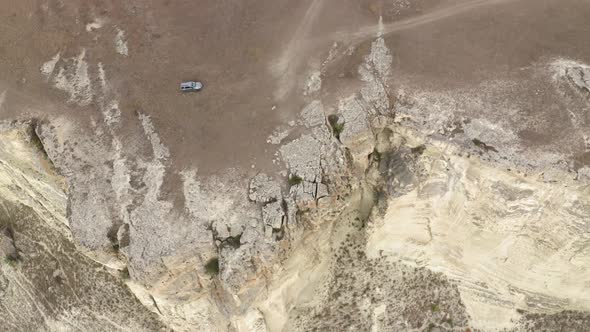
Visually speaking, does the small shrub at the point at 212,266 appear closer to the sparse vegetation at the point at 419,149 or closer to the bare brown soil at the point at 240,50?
the bare brown soil at the point at 240,50

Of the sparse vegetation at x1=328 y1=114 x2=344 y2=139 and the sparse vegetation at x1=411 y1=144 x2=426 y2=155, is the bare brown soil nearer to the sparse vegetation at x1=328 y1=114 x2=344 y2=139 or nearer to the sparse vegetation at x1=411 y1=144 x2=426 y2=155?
the sparse vegetation at x1=328 y1=114 x2=344 y2=139

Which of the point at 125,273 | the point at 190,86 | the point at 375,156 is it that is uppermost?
the point at 190,86

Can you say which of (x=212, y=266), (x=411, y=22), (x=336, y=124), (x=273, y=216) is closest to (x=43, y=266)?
(x=212, y=266)

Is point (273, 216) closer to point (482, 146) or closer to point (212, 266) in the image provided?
point (212, 266)

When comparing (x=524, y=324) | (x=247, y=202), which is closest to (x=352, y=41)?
(x=247, y=202)

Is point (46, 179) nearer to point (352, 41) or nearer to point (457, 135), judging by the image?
point (352, 41)

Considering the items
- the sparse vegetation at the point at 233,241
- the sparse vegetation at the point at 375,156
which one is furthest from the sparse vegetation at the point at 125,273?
the sparse vegetation at the point at 375,156

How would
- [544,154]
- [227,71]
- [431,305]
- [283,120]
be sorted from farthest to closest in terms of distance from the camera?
1. [431,305]
2. [227,71]
3. [283,120]
4. [544,154]
